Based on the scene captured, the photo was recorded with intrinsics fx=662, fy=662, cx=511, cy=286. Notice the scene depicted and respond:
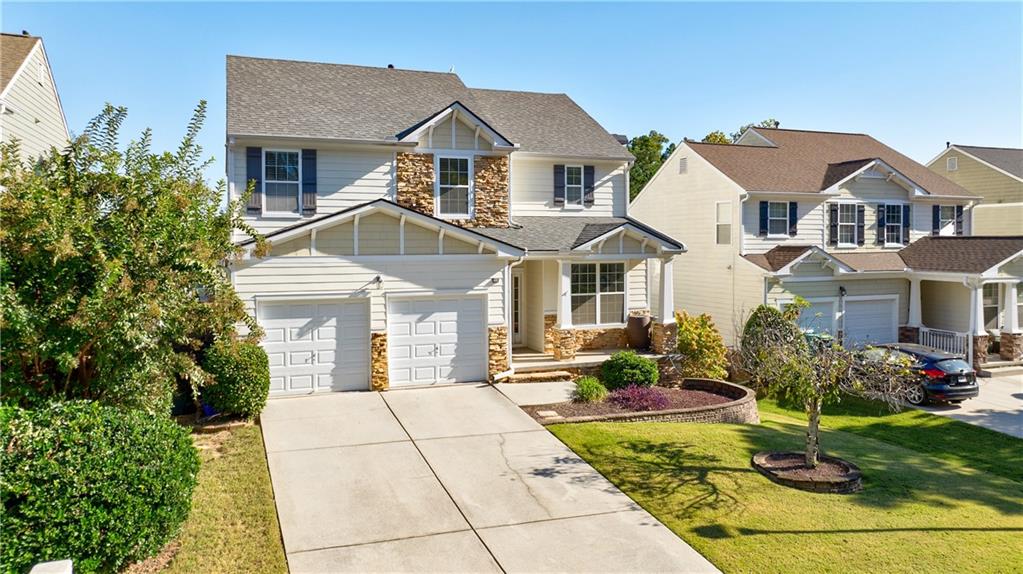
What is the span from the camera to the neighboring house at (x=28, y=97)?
50.2 ft

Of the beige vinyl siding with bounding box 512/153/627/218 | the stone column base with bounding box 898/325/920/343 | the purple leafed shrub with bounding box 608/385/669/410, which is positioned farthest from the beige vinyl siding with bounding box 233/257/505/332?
the stone column base with bounding box 898/325/920/343

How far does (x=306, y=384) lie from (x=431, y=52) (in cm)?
1370

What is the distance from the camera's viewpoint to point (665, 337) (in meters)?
18.3

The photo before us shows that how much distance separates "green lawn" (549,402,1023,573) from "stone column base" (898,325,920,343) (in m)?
9.73

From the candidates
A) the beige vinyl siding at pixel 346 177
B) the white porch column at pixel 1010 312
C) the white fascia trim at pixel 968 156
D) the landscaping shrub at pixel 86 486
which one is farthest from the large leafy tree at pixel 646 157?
the landscaping shrub at pixel 86 486

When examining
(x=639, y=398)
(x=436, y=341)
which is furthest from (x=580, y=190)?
(x=639, y=398)

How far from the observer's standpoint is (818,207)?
24031 mm

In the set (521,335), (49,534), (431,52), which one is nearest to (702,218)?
(521,335)

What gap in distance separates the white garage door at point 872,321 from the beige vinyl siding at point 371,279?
13962 millimetres

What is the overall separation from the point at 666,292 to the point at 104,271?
46.9ft

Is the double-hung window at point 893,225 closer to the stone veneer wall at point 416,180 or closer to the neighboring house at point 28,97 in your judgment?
the stone veneer wall at point 416,180

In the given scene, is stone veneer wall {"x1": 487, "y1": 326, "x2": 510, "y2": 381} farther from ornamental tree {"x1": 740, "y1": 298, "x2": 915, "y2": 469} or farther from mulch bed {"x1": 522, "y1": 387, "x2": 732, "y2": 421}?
ornamental tree {"x1": 740, "y1": 298, "x2": 915, "y2": 469}

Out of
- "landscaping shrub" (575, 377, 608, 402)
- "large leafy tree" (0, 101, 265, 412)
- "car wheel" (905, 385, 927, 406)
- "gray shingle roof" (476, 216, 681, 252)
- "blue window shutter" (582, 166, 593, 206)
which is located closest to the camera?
"large leafy tree" (0, 101, 265, 412)

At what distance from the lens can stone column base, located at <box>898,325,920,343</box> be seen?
23.7m
